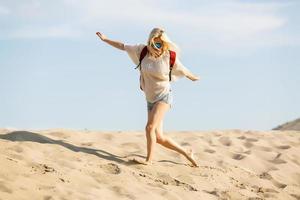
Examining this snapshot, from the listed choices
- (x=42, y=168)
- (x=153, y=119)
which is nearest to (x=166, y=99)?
(x=153, y=119)

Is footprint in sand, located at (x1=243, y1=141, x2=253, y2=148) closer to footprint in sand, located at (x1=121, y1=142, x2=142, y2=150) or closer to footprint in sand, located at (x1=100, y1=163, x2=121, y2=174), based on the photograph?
footprint in sand, located at (x1=121, y1=142, x2=142, y2=150)

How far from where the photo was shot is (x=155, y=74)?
757cm

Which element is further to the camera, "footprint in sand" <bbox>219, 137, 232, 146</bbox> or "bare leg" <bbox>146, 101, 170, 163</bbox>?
"footprint in sand" <bbox>219, 137, 232, 146</bbox>

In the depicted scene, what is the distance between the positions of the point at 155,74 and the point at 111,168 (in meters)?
1.31

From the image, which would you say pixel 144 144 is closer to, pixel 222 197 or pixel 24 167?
pixel 222 197

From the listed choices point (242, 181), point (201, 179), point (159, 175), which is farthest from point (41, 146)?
point (242, 181)

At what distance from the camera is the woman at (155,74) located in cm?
755

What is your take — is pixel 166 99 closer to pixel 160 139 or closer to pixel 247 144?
pixel 160 139

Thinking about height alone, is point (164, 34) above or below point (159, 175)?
above

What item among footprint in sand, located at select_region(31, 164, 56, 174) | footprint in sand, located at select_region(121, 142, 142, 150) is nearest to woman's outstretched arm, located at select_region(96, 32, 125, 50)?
footprint in sand, located at select_region(121, 142, 142, 150)

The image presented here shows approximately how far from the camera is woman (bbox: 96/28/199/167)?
755 cm

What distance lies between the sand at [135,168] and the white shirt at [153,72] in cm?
96

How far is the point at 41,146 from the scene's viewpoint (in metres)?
7.79

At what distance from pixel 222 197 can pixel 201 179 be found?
59 centimetres
